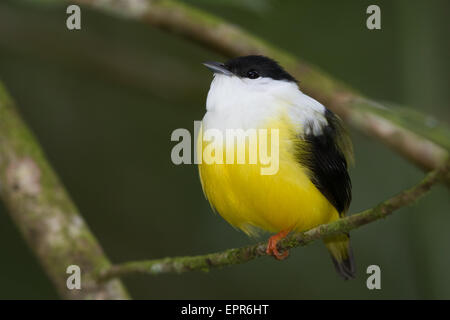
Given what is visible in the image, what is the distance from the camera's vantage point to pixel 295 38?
5.87m

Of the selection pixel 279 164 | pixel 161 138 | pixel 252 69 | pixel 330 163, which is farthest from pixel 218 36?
pixel 161 138

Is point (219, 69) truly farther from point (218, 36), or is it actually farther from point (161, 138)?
point (161, 138)

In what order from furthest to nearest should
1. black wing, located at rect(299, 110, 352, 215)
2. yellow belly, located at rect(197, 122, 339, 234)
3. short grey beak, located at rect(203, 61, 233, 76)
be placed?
short grey beak, located at rect(203, 61, 233, 76)
black wing, located at rect(299, 110, 352, 215)
yellow belly, located at rect(197, 122, 339, 234)

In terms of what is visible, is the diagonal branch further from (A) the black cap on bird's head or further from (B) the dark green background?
(B) the dark green background

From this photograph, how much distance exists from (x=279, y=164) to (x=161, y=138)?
3.46 m

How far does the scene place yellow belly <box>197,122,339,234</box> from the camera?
2738 mm

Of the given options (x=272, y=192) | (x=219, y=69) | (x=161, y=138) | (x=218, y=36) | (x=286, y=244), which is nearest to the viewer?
(x=286, y=244)

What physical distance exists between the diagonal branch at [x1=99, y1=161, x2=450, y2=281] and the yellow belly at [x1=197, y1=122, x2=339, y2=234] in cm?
23

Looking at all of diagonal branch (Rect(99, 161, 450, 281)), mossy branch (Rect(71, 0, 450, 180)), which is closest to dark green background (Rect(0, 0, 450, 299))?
mossy branch (Rect(71, 0, 450, 180))

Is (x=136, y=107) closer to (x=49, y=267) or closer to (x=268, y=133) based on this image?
(x=49, y=267)

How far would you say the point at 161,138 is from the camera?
613 centimetres

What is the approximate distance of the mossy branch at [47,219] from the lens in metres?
3.23

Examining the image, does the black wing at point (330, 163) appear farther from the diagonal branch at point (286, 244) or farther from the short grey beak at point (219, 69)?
the short grey beak at point (219, 69)
